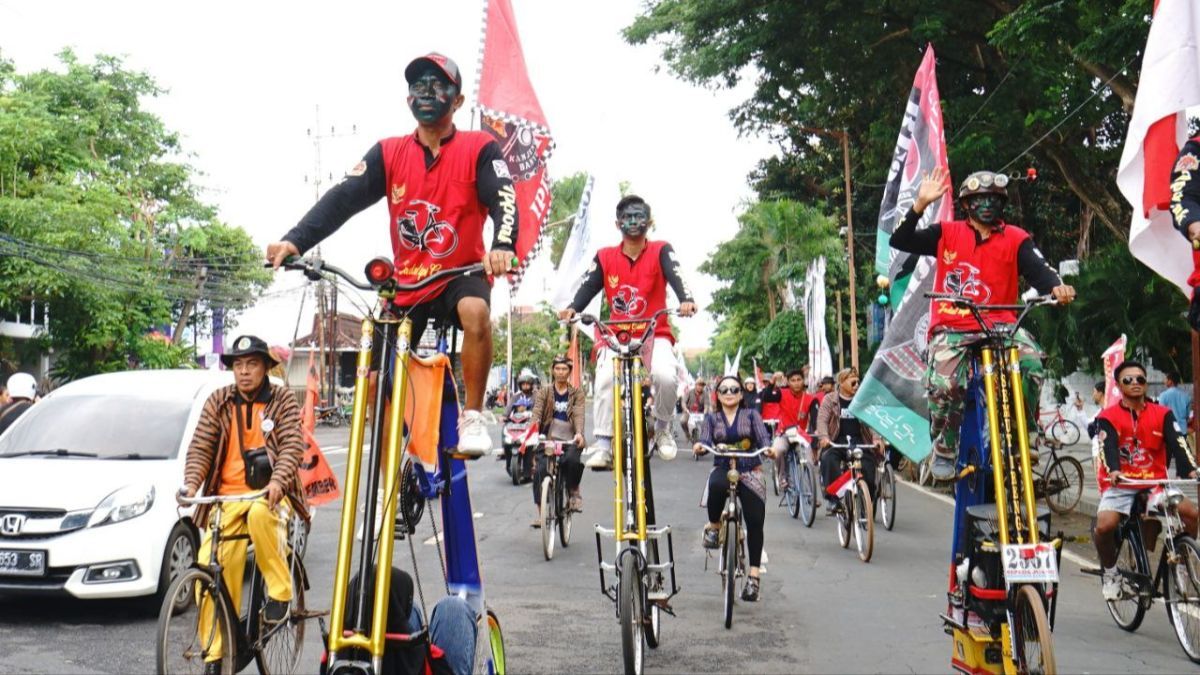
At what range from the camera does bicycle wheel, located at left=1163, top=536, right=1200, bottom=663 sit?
7699 mm

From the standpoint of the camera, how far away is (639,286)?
789 cm

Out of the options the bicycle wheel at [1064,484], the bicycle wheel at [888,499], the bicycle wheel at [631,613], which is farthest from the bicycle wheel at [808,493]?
the bicycle wheel at [631,613]

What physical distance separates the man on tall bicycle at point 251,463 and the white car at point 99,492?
54.9 inches

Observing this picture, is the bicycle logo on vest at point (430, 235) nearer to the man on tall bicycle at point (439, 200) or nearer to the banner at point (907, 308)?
the man on tall bicycle at point (439, 200)

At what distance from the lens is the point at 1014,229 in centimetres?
653

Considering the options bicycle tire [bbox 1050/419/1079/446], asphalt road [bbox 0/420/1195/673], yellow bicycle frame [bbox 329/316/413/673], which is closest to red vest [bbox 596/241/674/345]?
asphalt road [bbox 0/420/1195/673]

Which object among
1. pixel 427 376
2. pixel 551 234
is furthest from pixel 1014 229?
pixel 551 234

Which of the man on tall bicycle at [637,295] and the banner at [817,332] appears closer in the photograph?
the man on tall bicycle at [637,295]

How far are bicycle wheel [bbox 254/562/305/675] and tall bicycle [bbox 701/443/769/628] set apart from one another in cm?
313

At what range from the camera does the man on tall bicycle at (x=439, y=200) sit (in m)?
4.71

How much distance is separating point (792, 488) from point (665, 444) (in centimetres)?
881

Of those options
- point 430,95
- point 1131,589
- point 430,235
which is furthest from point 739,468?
point 430,95

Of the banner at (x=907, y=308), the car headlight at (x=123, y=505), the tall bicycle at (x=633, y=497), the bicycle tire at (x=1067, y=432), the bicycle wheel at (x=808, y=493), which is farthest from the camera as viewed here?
the bicycle tire at (x=1067, y=432)

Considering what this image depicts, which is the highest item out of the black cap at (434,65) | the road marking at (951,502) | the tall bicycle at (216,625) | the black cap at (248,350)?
the black cap at (434,65)
